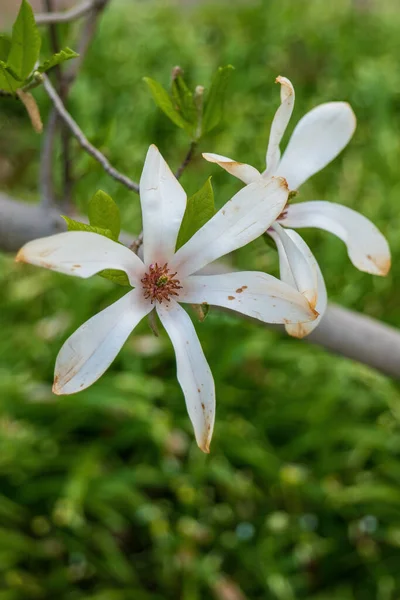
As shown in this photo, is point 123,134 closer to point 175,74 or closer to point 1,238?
point 1,238

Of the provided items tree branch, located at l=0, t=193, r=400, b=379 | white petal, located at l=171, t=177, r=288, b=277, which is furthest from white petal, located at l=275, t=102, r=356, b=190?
tree branch, located at l=0, t=193, r=400, b=379

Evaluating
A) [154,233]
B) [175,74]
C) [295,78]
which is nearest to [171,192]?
[154,233]

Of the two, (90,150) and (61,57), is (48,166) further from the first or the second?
(61,57)

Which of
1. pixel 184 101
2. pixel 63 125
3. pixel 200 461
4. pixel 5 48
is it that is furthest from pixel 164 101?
pixel 200 461

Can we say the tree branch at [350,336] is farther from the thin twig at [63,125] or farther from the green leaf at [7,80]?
the green leaf at [7,80]

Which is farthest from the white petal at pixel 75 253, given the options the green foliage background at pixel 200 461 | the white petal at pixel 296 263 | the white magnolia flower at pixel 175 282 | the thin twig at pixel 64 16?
the green foliage background at pixel 200 461

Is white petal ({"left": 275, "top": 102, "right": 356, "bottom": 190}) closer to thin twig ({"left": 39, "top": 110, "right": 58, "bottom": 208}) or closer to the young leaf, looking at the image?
the young leaf
